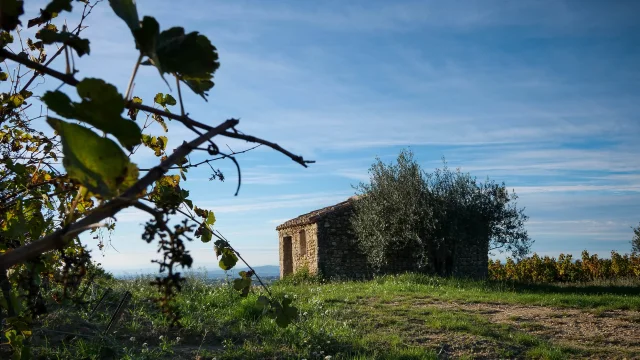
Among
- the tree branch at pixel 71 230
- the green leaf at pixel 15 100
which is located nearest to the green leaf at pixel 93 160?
the tree branch at pixel 71 230

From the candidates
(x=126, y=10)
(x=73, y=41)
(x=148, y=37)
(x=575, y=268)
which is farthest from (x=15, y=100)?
(x=575, y=268)

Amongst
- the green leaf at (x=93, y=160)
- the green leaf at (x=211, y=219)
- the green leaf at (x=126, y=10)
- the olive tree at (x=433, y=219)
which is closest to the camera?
the green leaf at (x=93, y=160)

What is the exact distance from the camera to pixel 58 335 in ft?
20.0

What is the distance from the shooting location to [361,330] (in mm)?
7484

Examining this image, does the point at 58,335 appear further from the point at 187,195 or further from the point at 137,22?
the point at 137,22

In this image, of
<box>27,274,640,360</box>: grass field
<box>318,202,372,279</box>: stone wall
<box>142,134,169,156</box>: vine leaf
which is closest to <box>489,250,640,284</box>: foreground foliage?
<box>318,202,372,279</box>: stone wall

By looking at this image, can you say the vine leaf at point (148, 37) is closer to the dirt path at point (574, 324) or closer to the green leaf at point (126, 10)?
the green leaf at point (126, 10)

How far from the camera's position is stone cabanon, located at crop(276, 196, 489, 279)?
65.5 ft

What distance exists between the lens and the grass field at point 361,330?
19.3 feet

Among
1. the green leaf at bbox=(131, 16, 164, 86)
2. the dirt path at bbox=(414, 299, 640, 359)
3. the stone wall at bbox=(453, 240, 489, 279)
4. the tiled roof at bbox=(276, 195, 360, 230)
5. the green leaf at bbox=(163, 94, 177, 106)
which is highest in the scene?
the tiled roof at bbox=(276, 195, 360, 230)

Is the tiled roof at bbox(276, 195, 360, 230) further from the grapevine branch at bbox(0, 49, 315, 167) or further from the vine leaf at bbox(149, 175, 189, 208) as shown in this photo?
the grapevine branch at bbox(0, 49, 315, 167)

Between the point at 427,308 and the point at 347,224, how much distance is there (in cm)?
1149

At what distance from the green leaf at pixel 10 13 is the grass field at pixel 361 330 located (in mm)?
3518

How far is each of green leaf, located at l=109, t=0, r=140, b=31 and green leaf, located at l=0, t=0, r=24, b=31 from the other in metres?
0.25
